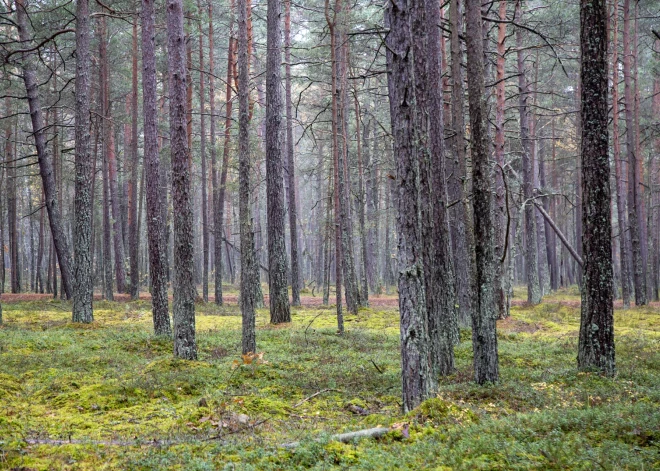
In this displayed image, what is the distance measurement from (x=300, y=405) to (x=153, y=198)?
7.32m

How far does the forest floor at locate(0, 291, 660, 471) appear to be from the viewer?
485 centimetres

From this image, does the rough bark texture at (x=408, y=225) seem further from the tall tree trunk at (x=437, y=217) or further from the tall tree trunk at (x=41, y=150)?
the tall tree trunk at (x=41, y=150)

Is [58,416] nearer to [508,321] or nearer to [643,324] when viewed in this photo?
[508,321]

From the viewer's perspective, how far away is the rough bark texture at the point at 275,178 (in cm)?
1672

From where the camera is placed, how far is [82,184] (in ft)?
49.9

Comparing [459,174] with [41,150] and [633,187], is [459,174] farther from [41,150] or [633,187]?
[633,187]

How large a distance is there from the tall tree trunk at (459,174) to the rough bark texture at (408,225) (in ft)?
7.89

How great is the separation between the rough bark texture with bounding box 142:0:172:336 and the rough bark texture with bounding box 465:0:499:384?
25.3 ft

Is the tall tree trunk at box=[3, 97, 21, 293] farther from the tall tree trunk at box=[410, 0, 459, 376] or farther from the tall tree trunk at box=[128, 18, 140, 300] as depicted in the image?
the tall tree trunk at box=[410, 0, 459, 376]

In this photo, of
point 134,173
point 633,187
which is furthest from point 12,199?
point 633,187

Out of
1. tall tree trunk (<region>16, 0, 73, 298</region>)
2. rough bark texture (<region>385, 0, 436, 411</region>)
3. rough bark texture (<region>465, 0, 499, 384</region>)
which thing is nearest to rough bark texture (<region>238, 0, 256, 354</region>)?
rough bark texture (<region>465, 0, 499, 384</region>)

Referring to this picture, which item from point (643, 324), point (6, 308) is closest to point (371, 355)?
point (643, 324)

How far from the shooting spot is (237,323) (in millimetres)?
17750

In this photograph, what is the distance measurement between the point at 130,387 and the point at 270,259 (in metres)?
9.15
